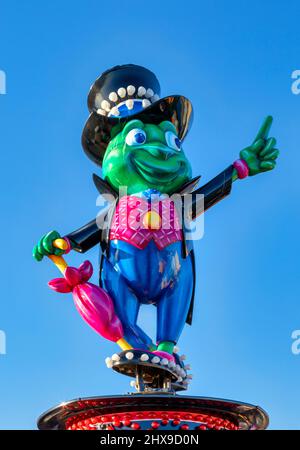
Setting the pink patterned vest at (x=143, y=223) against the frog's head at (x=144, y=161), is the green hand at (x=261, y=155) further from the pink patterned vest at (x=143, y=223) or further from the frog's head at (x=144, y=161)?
the pink patterned vest at (x=143, y=223)

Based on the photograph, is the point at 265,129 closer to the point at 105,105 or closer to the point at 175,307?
the point at 105,105

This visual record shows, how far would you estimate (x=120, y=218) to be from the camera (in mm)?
8234

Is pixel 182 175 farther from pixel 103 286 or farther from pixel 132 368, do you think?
pixel 132 368

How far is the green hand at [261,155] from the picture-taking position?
28.8ft

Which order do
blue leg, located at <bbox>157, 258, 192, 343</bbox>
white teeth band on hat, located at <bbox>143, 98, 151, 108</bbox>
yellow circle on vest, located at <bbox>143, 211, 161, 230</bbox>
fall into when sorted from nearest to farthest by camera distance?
blue leg, located at <bbox>157, 258, 192, 343</bbox>, yellow circle on vest, located at <bbox>143, 211, 161, 230</bbox>, white teeth band on hat, located at <bbox>143, 98, 151, 108</bbox>

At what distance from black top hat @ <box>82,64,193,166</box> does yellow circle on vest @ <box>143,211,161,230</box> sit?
50.4 inches

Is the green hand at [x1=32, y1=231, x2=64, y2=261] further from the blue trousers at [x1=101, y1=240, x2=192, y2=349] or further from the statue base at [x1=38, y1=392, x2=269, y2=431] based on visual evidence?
the statue base at [x1=38, y1=392, x2=269, y2=431]

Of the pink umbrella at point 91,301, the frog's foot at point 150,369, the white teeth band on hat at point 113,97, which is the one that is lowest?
the frog's foot at point 150,369

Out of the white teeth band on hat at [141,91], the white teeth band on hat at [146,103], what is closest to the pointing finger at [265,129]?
the white teeth band on hat at [146,103]

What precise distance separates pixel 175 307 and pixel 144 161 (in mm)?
1668

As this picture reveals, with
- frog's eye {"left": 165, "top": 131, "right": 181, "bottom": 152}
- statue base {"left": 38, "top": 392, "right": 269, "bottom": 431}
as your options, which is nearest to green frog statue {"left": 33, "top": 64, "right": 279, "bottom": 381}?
frog's eye {"left": 165, "top": 131, "right": 181, "bottom": 152}

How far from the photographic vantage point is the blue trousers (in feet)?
26.2

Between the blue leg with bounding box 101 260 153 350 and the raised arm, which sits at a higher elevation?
the raised arm

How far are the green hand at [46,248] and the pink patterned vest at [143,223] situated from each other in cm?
62
